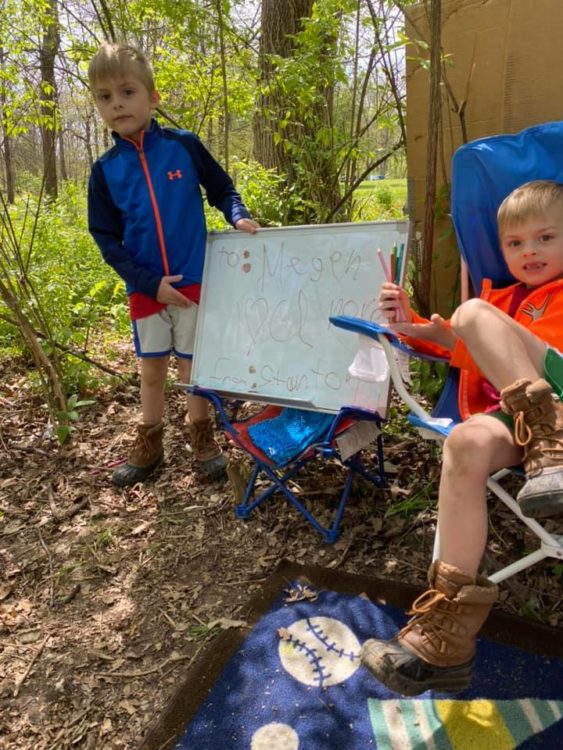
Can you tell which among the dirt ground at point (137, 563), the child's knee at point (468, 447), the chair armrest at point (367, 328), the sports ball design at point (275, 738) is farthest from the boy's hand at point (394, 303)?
the sports ball design at point (275, 738)

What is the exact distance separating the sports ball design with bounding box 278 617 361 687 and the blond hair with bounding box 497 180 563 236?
143 centimetres

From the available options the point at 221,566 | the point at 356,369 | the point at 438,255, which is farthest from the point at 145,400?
the point at 438,255

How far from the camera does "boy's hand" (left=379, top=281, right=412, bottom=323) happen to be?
1943mm

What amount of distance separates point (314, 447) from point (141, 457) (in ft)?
3.48

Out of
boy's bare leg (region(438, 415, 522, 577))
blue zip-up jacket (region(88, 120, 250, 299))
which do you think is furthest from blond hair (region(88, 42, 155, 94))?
boy's bare leg (region(438, 415, 522, 577))

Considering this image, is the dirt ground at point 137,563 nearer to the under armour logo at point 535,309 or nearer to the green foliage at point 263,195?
the under armour logo at point 535,309

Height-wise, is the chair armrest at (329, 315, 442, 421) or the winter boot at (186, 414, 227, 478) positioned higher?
the chair armrest at (329, 315, 442, 421)

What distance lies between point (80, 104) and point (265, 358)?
374 cm

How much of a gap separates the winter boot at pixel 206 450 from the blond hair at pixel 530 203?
1.62m

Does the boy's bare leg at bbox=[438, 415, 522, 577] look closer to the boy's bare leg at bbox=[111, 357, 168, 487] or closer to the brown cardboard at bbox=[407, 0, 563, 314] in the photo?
the brown cardboard at bbox=[407, 0, 563, 314]

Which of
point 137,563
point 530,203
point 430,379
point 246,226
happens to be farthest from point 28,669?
point 530,203

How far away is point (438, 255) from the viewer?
2748 millimetres

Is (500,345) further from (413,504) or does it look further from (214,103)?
(214,103)

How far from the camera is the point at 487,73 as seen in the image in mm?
2443
